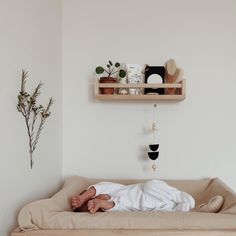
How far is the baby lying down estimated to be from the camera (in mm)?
1659

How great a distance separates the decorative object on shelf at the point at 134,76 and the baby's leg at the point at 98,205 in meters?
0.78

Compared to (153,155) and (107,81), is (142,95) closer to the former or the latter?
(107,81)

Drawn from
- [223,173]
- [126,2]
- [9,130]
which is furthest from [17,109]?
[223,173]

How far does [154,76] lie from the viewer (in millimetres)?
2180

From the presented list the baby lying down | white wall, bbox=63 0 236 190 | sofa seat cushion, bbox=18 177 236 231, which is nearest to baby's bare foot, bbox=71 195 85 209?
the baby lying down

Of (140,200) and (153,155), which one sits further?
(153,155)

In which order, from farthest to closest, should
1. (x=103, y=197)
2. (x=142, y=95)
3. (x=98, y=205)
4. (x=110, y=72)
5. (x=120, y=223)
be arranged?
(x=110, y=72), (x=142, y=95), (x=103, y=197), (x=98, y=205), (x=120, y=223)

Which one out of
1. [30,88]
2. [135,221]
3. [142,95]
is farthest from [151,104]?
[135,221]

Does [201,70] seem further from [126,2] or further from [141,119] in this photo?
[126,2]

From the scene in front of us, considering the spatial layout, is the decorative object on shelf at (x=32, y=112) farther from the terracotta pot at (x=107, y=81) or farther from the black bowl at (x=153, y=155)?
the black bowl at (x=153, y=155)

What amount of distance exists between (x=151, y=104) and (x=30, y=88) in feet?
2.87

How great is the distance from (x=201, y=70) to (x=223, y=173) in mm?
713

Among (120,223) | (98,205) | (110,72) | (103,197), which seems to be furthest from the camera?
(110,72)

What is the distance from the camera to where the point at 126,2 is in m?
2.28
